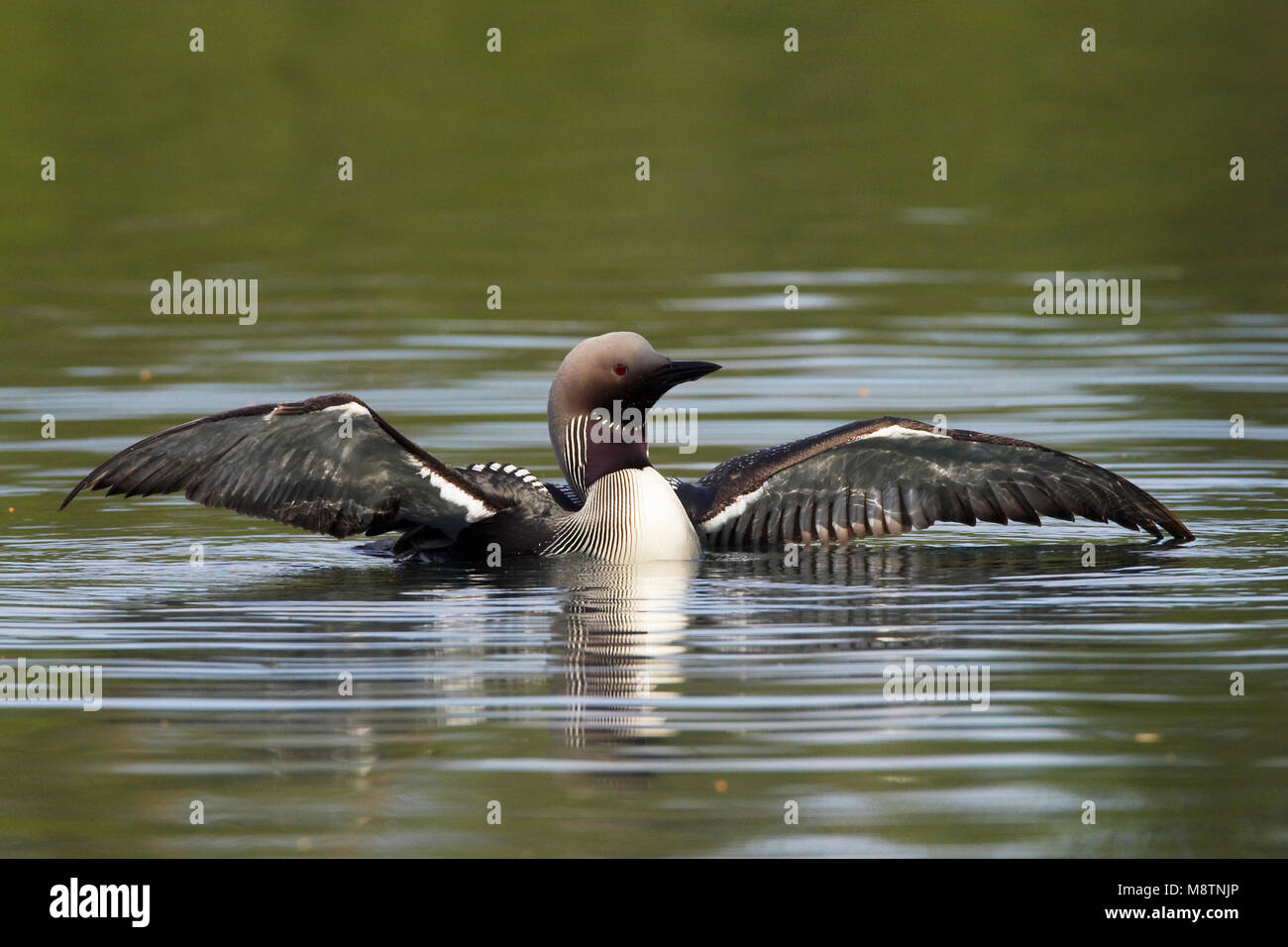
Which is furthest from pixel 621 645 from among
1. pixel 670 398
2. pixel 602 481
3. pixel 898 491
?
pixel 670 398

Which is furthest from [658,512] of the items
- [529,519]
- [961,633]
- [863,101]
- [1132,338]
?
[863,101]

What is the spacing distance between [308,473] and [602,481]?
49.5 inches

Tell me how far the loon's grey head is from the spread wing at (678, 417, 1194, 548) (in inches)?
23.5

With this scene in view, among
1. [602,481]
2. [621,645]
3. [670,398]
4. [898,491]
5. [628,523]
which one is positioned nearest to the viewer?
[621,645]

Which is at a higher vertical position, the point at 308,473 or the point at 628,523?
the point at 308,473

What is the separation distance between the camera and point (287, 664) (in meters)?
7.55

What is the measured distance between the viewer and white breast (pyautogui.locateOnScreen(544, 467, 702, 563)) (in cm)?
932

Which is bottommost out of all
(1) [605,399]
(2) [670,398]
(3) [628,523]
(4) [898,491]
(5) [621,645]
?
(5) [621,645]

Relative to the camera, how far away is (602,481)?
30.9 feet

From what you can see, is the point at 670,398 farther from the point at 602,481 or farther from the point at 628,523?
the point at 628,523

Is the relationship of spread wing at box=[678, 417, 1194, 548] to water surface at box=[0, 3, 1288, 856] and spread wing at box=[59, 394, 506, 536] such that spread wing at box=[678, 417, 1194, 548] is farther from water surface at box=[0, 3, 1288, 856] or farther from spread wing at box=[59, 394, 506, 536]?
spread wing at box=[59, 394, 506, 536]

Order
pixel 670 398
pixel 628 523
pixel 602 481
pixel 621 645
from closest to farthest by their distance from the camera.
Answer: pixel 621 645 → pixel 628 523 → pixel 602 481 → pixel 670 398

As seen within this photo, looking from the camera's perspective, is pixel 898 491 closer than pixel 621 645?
No
